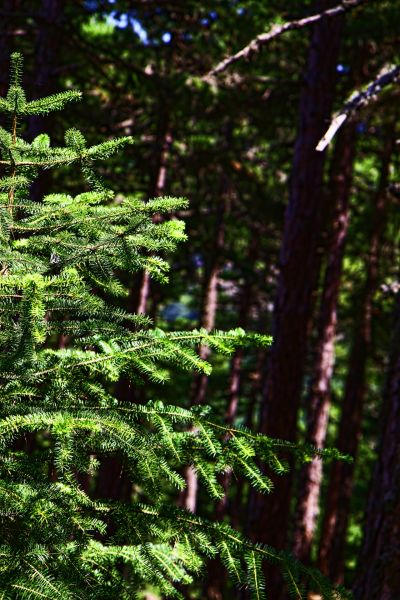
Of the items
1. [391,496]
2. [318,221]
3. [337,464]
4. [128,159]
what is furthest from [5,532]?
[337,464]

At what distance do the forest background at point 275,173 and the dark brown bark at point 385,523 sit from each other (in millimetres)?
13

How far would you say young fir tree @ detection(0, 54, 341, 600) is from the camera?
226 cm

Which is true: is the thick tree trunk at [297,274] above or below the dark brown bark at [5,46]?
below

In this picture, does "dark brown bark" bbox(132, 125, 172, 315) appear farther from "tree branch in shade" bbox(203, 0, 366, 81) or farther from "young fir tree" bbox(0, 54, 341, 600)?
"young fir tree" bbox(0, 54, 341, 600)

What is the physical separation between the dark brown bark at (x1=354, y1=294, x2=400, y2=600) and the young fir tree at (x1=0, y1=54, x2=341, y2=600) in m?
1.75

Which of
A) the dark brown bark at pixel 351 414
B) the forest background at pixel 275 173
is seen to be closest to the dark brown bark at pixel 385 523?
the forest background at pixel 275 173

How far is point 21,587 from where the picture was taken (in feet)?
6.75

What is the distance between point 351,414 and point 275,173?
6493 millimetres

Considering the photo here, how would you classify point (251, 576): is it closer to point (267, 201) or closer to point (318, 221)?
point (318, 221)

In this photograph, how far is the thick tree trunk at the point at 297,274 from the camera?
6309mm

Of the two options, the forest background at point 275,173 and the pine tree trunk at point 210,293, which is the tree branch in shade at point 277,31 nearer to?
the forest background at point 275,173

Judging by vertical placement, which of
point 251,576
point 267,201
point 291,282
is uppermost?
point 267,201

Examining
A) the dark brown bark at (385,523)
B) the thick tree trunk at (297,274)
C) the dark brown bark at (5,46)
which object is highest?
the dark brown bark at (5,46)

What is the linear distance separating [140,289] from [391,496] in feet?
25.0
